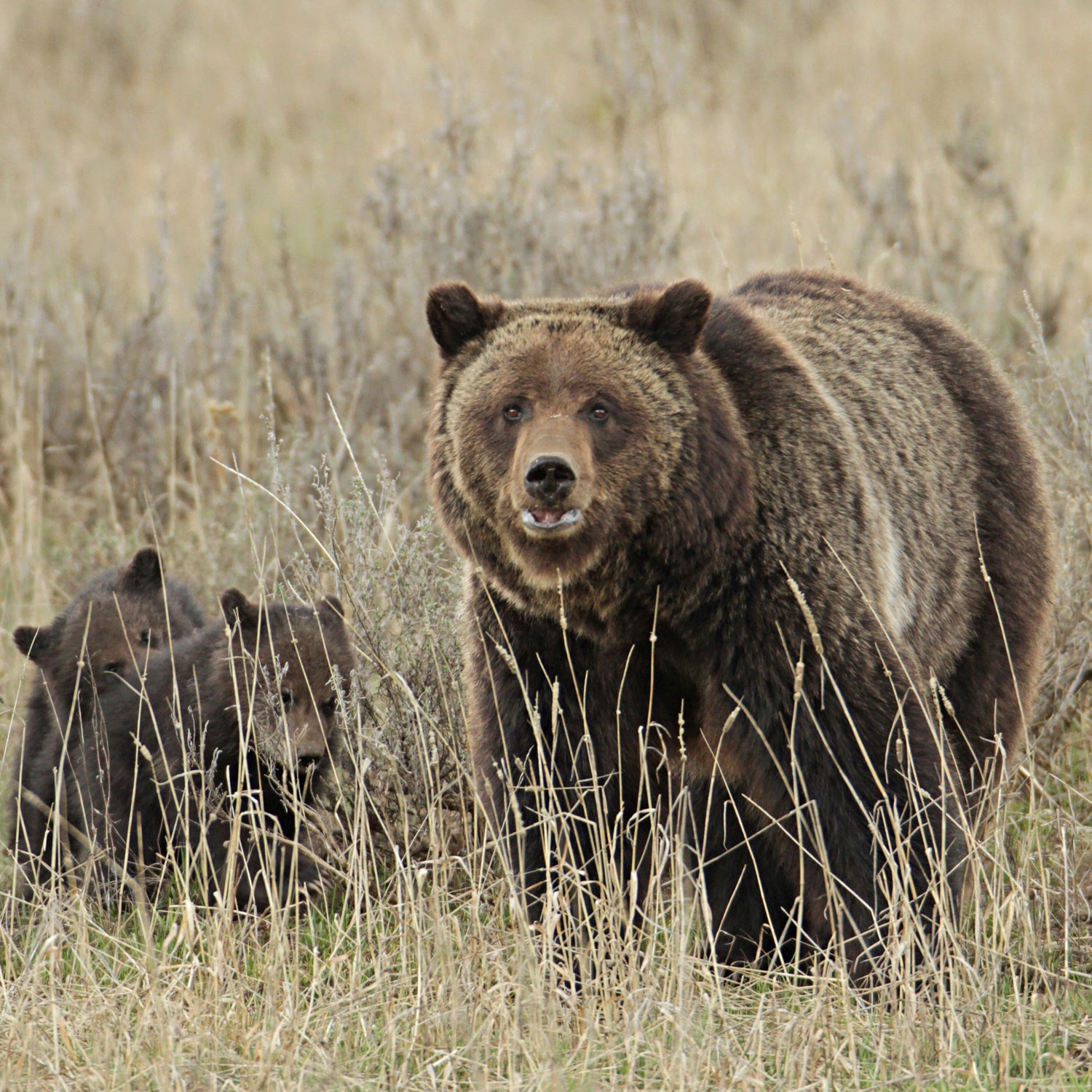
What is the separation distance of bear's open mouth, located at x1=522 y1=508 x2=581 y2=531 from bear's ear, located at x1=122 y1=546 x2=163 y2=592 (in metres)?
1.83

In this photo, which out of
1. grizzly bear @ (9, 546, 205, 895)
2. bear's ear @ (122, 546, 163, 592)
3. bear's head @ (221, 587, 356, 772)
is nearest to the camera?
bear's head @ (221, 587, 356, 772)

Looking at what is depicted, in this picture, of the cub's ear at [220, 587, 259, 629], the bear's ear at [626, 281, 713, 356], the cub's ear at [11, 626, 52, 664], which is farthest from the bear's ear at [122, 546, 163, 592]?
the bear's ear at [626, 281, 713, 356]

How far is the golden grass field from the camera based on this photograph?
12.2 feet

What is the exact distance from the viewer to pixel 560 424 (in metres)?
4.03

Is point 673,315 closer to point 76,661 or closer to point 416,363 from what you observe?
point 76,661

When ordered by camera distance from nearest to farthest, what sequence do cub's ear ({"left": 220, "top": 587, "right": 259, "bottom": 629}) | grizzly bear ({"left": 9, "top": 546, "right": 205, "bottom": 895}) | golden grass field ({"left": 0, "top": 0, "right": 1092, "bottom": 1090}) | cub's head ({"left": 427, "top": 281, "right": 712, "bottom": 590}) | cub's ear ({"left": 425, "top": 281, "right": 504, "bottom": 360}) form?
1. golden grass field ({"left": 0, "top": 0, "right": 1092, "bottom": 1090})
2. cub's head ({"left": 427, "top": 281, "right": 712, "bottom": 590})
3. cub's ear ({"left": 425, "top": 281, "right": 504, "bottom": 360})
4. cub's ear ({"left": 220, "top": 587, "right": 259, "bottom": 629})
5. grizzly bear ({"left": 9, "top": 546, "right": 205, "bottom": 895})

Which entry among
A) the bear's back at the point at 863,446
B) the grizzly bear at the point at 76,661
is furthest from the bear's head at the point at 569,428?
the grizzly bear at the point at 76,661

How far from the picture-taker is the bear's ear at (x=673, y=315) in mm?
4109

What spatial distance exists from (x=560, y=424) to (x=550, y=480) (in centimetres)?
21

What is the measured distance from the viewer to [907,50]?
16141 mm

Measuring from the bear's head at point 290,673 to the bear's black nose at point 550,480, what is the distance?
3.14 ft

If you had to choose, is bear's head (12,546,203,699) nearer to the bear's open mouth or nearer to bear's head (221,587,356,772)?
bear's head (221,587,356,772)

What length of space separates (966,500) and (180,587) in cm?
279

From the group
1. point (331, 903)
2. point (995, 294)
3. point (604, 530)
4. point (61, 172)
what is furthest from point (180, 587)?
point (61, 172)
